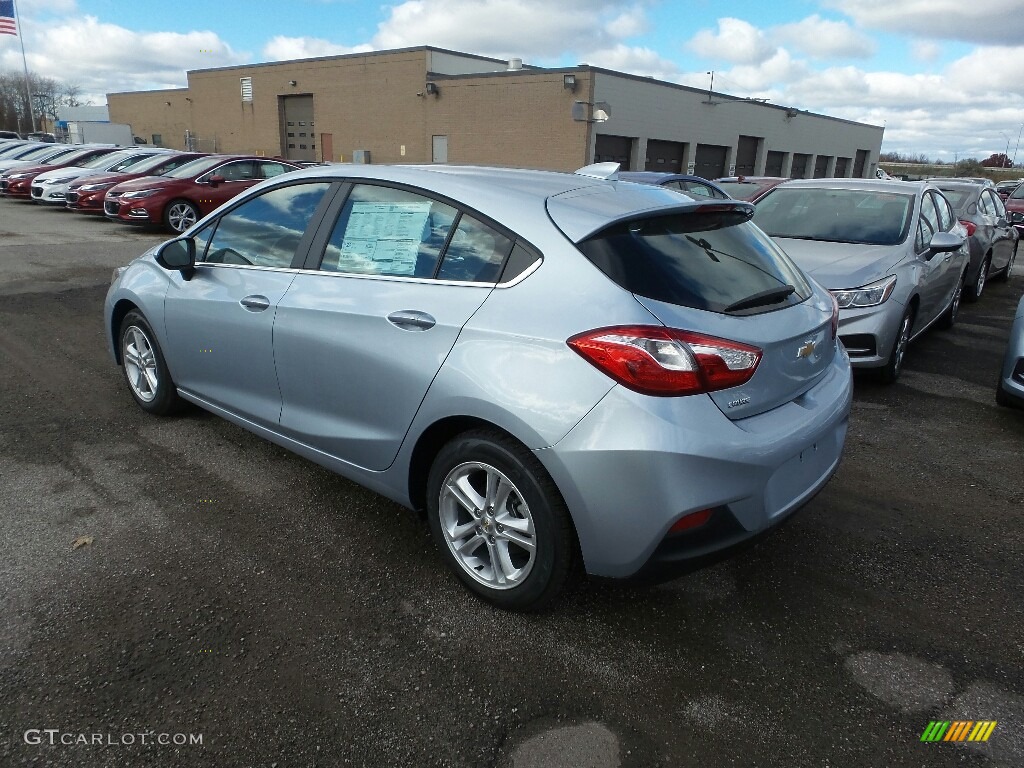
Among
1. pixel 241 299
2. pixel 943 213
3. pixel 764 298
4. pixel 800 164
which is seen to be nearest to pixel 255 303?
pixel 241 299

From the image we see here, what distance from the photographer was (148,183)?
14898mm

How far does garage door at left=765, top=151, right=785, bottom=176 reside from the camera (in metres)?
44.9

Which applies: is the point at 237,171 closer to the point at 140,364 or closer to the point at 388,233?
the point at 140,364

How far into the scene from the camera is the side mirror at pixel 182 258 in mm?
3945

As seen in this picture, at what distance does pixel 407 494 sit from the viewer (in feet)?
9.98

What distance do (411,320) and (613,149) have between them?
33.0 m

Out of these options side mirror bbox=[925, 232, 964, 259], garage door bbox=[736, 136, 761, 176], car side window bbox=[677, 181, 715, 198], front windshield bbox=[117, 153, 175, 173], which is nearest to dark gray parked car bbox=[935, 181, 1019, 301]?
side mirror bbox=[925, 232, 964, 259]

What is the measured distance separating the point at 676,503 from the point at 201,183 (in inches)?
595

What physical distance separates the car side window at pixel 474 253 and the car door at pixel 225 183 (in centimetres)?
1342

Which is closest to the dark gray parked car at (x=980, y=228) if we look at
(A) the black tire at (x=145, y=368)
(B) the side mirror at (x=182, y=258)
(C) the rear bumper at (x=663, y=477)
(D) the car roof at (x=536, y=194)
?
(D) the car roof at (x=536, y=194)

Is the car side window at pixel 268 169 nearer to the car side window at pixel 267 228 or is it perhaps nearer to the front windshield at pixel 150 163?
the front windshield at pixel 150 163

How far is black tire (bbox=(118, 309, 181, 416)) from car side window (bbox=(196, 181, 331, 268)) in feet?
2.58

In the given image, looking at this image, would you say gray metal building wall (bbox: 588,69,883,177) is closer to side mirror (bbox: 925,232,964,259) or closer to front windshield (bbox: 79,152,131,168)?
front windshield (bbox: 79,152,131,168)

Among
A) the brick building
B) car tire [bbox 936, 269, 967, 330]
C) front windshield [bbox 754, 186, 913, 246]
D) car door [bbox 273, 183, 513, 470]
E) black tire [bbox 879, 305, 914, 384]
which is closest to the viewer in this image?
car door [bbox 273, 183, 513, 470]
